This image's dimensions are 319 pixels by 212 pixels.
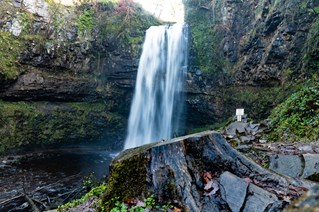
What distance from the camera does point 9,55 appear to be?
38.0 ft

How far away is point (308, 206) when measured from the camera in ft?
2.50

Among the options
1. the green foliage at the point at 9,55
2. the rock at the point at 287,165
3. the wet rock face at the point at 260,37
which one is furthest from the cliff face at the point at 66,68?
the rock at the point at 287,165

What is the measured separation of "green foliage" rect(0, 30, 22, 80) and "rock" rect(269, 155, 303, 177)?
11841mm

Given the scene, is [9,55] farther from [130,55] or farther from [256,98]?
[256,98]

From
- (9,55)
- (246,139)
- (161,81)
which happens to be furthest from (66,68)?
(246,139)

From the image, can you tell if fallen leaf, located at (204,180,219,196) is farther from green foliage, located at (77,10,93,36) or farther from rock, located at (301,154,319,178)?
green foliage, located at (77,10,93,36)

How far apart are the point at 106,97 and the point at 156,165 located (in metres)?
12.7

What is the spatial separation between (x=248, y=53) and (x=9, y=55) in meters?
11.6

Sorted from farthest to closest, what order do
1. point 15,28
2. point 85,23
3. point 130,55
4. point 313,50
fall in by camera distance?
point 130,55, point 85,23, point 15,28, point 313,50

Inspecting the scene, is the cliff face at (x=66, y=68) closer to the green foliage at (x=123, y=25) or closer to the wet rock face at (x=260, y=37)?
the green foliage at (x=123, y=25)


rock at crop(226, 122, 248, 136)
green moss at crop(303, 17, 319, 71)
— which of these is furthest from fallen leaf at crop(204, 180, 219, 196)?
green moss at crop(303, 17, 319, 71)

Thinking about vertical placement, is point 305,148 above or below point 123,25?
below

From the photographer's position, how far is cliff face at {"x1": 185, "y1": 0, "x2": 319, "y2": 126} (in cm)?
1002

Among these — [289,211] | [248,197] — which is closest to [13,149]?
[248,197]
